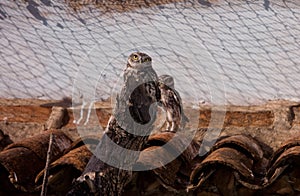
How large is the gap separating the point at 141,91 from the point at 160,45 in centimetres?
155

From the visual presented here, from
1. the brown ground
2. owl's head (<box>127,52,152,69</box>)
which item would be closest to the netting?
the brown ground

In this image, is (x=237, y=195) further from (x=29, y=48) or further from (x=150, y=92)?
(x=29, y=48)

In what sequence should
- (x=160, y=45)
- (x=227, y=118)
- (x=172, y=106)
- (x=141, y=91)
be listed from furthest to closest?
(x=160, y=45)
(x=227, y=118)
(x=172, y=106)
(x=141, y=91)

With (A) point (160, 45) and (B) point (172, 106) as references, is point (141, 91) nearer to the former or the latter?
(B) point (172, 106)

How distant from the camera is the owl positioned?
1.52 meters

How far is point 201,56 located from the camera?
2.97 meters

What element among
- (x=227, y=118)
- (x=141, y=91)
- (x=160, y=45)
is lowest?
(x=227, y=118)

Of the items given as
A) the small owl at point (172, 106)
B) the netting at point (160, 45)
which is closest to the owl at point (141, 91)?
the small owl at point (172, 106)

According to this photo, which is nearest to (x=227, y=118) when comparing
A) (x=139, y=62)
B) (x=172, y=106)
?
(x=172, y=106)

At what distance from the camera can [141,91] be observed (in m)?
1.53

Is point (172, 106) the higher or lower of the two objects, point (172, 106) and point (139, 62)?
the lower

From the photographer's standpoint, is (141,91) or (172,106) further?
(172,106)

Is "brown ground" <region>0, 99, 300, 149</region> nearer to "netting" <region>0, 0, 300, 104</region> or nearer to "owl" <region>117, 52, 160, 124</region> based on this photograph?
"netting" <region>0, 0, 300, 104</region>

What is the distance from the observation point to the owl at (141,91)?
1.52 metres
